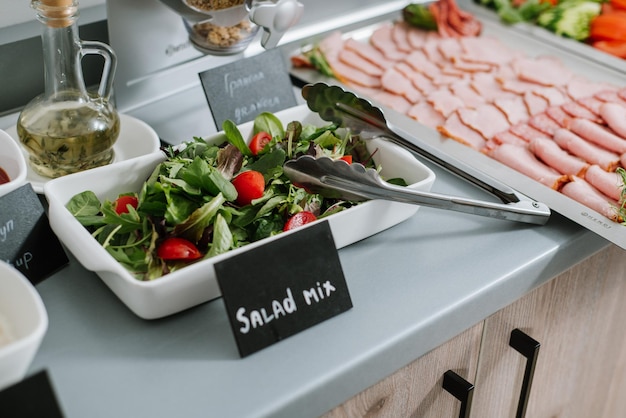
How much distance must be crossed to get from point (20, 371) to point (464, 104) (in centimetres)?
84

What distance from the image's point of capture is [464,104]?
3.97 ft

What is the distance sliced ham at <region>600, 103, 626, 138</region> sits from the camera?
113 cm

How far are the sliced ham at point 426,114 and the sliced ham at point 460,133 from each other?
2 cm

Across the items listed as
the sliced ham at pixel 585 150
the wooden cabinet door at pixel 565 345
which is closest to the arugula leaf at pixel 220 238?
the wooden cabinet door at pixel 565 345

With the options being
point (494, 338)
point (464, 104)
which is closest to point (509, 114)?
point (464, 104)

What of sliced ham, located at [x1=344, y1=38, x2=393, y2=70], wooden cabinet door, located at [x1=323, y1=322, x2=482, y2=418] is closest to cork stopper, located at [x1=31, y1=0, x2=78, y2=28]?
wooden cabinet door, located at [x1=323, y1=322, x2=482, y2=418]

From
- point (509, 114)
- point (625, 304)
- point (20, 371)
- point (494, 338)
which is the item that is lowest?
point (625, 304)

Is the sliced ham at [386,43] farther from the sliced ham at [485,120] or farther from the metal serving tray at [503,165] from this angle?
the sliced ham at [485,120]

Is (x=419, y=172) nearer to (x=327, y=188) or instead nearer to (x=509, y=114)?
(x=327, y=188)

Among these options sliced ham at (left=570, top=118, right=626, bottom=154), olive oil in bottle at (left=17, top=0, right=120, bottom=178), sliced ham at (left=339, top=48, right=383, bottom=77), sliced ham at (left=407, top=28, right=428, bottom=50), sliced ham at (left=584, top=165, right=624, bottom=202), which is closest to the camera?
olive oil in bottle at (left=17, top=0, right=120, bottom=178)

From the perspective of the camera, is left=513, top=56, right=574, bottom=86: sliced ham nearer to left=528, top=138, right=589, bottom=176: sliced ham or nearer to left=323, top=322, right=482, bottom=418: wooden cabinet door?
left=528, top=138, right=589, bottom=176: sliced ham

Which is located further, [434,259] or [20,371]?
[434,259]

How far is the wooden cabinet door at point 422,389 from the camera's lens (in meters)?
0.77

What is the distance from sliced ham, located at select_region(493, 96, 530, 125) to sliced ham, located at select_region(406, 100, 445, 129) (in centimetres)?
11
